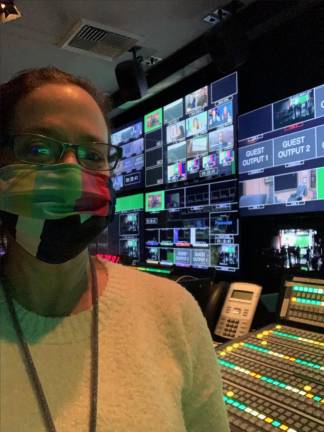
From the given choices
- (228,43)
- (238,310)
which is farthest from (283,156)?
(238,310)

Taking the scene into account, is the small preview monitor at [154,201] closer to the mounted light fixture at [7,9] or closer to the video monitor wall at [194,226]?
the video monitor wall at [194,226]

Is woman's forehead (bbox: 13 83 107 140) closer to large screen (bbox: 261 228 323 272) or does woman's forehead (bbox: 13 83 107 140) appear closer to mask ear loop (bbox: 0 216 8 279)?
mask ear loop (bbox: 0 216 8 279)

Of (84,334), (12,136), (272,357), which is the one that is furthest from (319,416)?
(12,136)

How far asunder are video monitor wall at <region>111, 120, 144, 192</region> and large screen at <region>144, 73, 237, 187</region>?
10 centimetres

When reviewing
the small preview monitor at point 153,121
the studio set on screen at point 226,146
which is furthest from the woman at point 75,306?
the small preview monitor at point 153,121

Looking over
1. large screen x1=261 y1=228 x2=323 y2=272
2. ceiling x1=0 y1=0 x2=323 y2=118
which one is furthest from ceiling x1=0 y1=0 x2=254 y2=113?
large screen x1=261 y1=228 x2=323 y2=272

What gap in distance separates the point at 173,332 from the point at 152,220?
268 centimetres

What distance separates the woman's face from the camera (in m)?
0.69

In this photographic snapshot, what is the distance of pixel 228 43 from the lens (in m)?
2.32

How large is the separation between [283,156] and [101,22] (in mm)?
1478

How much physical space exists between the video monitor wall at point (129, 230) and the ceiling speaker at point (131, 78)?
95 centimetres

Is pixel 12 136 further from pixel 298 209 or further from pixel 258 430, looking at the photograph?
pixel 298 209

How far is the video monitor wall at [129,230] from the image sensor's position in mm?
3557

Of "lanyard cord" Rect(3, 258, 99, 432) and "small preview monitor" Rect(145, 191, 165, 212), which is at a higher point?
"small preview monitor" Rect(145, 191, 165, 212)
